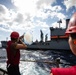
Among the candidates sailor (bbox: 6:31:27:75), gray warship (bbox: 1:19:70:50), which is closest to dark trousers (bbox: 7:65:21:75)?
sailor (bbox: 6:31:27:75)

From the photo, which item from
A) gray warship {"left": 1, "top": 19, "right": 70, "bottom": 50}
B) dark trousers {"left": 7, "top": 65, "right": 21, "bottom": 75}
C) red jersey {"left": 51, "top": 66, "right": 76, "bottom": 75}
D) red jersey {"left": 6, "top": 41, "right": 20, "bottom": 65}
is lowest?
gray warship {"left": 1, "top": 19, "right": 70, "bottom": 50}

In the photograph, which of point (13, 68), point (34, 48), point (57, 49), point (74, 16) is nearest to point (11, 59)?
point (13, 68)

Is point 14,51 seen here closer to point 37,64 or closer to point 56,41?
point 37,64

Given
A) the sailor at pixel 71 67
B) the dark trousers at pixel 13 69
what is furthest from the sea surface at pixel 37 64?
the sailor at pixel 71 67

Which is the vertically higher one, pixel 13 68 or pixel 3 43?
pixel 13 68

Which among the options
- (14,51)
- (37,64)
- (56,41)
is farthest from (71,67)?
(56,41)

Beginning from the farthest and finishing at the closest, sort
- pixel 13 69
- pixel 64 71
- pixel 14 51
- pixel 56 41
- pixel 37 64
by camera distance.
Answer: pixel 56 41 < pixel 37 64 < pixel 13 69 < pixel 14 51 < pixel 64 71

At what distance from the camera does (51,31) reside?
7150 cm

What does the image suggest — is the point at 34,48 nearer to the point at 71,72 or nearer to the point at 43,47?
the point at 43,47

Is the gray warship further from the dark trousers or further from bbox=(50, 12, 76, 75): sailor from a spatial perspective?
bbox=(50, 12, 76, 75): sailor

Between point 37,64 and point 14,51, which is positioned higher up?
point 14,51

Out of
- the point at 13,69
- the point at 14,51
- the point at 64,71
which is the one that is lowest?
the point at 13,69

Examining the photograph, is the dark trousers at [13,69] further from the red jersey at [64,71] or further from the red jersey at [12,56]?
the red jersey at [64,71]

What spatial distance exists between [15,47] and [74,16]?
12.4 ft
